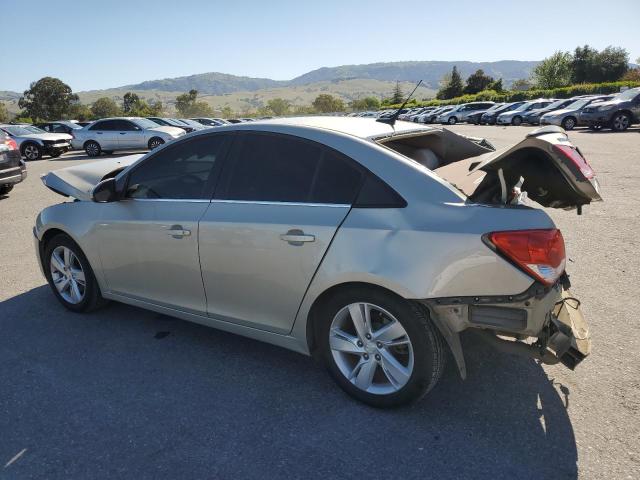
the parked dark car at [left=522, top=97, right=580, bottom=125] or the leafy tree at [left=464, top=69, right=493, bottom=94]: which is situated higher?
the leafy tree at [left=464, top=69, right=493, bottom=94]

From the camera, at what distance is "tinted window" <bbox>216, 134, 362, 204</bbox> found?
111 inches

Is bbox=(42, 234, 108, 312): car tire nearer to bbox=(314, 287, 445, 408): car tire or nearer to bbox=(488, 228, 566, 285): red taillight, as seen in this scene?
bbox=(314, 287, 445, 408): car tire

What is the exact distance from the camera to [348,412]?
111 inches

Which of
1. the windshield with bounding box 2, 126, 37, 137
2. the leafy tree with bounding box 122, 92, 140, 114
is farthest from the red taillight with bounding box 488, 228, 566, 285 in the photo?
the leafy tree with bounding box 122, 92, 140, 114

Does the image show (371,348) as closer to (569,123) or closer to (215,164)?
A: (215,164)

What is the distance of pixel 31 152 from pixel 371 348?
2244cm

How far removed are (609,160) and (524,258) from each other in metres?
11.9

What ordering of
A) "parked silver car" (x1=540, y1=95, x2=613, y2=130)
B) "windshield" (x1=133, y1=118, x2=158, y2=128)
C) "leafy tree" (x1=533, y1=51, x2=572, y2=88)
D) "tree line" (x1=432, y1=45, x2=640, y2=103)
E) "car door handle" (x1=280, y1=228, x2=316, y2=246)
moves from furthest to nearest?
"leafy tree" (x1=533, y1=51, x2=572, y2=88) < "tree line" (x1=432, y1=45, x2=640, y2=103) < "parked silver car" (x1=540, y1=95, x2=613, y2=130) < "windshield" (x1=133, y1=118, x2=158, y2=128) < "car door handle" (x1=280, y1=228, x2=316, y2=246)

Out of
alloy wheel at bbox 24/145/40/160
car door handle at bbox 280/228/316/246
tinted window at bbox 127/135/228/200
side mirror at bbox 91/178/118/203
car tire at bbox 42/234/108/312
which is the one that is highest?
tinted window at bbox 127/135/228/200

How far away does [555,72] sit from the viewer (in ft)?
233

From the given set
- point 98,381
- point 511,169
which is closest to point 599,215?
point 511,169

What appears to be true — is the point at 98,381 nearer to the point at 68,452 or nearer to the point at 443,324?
the point at 68,452

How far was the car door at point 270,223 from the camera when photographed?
281 cm

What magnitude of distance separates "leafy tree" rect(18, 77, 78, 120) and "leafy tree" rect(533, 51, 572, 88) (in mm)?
67400
